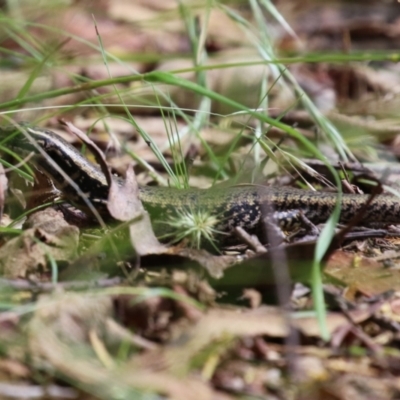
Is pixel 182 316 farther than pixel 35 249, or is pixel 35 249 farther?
pixel 35 249

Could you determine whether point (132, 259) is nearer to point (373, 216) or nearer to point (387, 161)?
point (373, 216)

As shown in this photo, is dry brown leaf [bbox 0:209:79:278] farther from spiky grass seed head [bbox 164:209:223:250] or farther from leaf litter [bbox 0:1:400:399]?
spiky grass seed head [bbox 164:209:223:250]

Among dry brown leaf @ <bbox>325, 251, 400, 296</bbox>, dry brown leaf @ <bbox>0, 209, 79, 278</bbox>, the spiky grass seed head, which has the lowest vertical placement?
dry brown leaf @ <bbox>325, 251, 400, 296</bbox>

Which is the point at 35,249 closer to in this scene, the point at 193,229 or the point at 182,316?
the point at 193,229

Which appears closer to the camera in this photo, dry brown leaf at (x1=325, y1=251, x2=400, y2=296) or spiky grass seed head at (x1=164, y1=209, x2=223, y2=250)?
Answer: dry brown leaf at (x1=325, y1=251, x2=400, y2=296)

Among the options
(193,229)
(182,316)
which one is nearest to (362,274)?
(193,229)

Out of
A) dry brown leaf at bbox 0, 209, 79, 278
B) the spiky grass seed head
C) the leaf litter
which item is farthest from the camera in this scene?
the spiky grass seed head

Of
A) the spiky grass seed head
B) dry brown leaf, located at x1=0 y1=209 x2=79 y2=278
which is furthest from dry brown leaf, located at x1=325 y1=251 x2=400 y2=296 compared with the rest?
dry brown leaf, located at x1=0 y1=209 x2=79 y2=278

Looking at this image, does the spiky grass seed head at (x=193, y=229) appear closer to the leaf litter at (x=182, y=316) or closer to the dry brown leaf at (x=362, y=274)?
the leaf litter at (x=182, y=316)

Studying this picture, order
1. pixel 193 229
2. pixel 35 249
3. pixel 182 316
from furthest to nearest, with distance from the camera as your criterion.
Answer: pixel 193 229, pixel 35 249, pixel 182 316
